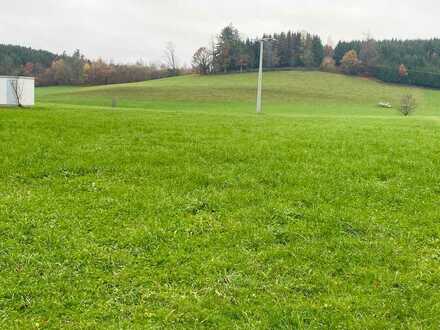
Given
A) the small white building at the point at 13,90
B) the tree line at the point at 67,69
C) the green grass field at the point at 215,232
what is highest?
the tree line at the point at 67,69

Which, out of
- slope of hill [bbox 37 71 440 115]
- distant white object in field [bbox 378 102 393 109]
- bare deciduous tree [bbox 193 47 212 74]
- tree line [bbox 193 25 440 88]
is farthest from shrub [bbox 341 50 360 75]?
distant white object in field [bbox 378 102 393 109]

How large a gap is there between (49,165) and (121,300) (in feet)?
14.3

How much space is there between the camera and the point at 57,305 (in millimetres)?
4152

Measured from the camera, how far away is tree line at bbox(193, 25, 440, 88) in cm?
8894

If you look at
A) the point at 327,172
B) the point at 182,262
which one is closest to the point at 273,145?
the point at 327,172

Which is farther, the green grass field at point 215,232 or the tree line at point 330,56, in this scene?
the tree line at point 330,56

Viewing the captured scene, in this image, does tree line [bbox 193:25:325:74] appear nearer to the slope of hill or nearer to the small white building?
the slope of hill

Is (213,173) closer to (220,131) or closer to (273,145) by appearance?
(273,145)

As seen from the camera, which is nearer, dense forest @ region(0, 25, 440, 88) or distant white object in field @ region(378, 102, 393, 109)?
distant white object in field @ region(378, 102, 393, 109)

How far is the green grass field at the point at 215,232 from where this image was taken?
4.17m

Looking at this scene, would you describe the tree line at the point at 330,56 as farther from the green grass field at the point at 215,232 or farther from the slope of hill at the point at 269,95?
the green grass field at the point at 215,232

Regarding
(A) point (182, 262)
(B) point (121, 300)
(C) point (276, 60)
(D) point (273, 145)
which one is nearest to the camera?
(B) point (121, 300)

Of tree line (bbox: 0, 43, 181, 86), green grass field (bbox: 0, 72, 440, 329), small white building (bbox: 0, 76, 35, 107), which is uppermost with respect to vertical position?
tree line (bbox: 0, 43, 181, 86)

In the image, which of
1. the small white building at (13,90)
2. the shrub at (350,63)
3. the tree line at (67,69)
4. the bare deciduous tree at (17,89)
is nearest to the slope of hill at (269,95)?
the shrub at (350,63)
